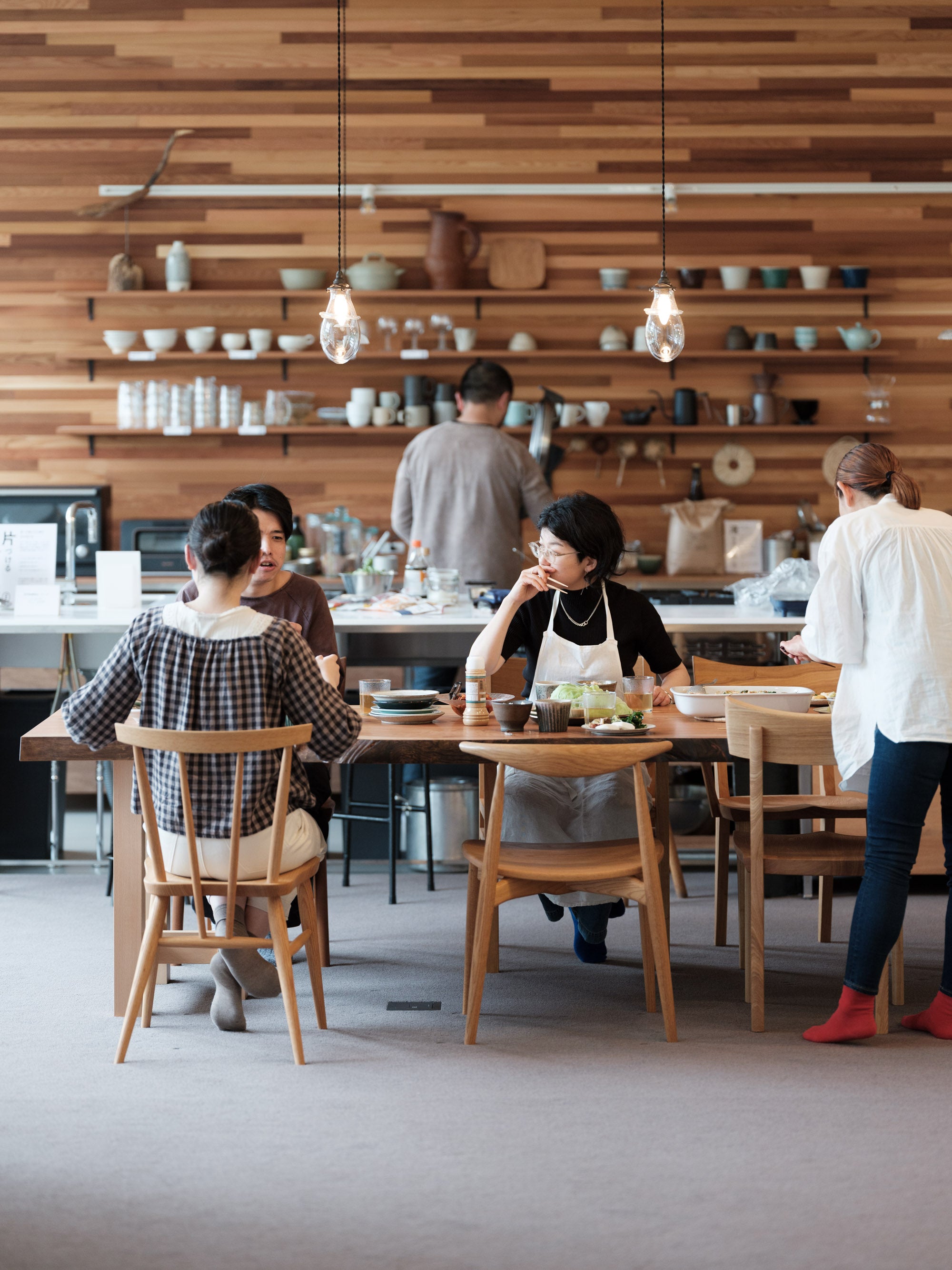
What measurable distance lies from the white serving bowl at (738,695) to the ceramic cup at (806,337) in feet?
11.9

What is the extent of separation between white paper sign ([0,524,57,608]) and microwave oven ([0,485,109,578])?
1.71m

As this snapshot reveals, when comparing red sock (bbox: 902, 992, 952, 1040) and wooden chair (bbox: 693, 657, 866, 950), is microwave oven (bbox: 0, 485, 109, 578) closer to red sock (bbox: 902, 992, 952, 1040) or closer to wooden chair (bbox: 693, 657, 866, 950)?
wooden chair (bbox: 693, 657, 866, 950)

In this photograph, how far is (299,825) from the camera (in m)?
2.97

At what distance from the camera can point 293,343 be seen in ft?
21.1

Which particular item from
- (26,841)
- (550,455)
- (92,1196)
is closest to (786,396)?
(550,455)

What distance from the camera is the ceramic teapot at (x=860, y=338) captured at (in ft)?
21.5

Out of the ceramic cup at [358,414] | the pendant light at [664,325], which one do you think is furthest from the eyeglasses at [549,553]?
the ceramic cup at [358,414]

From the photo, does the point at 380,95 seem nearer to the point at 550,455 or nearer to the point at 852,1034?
the point at 550,455

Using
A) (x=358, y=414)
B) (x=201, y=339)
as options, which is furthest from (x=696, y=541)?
(x=201, y=339)

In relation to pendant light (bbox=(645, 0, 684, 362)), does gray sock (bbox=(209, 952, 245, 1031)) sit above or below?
below

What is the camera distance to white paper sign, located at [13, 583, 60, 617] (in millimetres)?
4676

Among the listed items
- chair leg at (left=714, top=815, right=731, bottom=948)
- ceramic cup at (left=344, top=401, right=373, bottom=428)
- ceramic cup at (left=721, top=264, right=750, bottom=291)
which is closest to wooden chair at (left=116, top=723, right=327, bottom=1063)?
chair leg at (left=714, top=815, right=731, bottom=948)

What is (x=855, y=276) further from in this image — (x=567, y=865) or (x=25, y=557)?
(x=567, y=865)

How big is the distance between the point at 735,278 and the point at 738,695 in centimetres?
378
